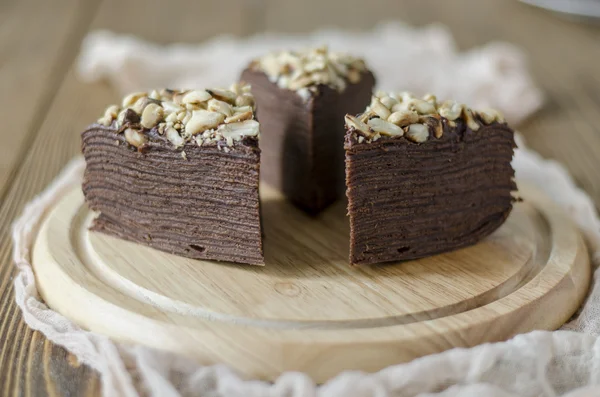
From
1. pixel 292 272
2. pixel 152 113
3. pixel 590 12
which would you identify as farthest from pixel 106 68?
pixel 590 12

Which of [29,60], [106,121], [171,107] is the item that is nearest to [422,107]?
[171,107]

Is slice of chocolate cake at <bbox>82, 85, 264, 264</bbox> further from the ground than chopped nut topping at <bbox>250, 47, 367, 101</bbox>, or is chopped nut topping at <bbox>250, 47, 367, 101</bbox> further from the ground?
chopped nut topping at <bbox>250, 47, 367, 101</bbox>

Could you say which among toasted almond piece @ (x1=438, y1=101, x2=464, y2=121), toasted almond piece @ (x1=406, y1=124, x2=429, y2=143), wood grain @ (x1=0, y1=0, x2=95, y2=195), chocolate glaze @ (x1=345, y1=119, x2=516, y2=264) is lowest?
wood grain @ (x1=0, y1=0, x2=95, y2=195)

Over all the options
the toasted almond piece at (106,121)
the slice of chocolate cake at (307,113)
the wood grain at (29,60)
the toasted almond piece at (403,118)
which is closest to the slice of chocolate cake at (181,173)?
the toasted almond piece at (106,121)

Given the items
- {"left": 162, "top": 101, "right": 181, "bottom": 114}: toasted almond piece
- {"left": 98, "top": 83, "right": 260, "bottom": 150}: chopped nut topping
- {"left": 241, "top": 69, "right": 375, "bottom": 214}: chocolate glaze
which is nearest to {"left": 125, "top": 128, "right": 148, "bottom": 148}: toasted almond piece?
{"left": 98, "top": 83, "right": 260, "bottom": 150}: chopped nut topping

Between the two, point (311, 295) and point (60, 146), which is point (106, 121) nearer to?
point (311, 295)

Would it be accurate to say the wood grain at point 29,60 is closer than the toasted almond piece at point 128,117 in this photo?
No

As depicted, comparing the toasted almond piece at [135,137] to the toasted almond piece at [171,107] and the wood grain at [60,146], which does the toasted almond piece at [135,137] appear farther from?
the wood grain at [60,146]

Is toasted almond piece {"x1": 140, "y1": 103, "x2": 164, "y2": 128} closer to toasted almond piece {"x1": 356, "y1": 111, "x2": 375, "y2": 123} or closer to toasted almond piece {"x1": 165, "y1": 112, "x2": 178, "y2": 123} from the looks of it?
toasted almond piece {"x1": 165, "y1": 112, "x2": 178, "y2": 123}
